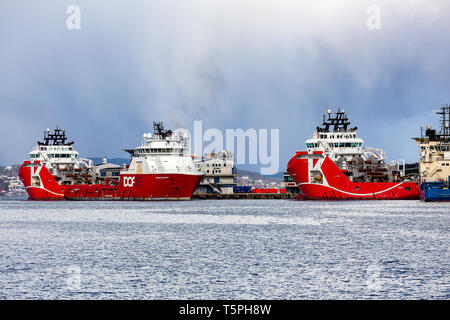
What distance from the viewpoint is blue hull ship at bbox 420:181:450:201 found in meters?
66.8

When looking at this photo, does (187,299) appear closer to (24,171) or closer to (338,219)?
(338,219)

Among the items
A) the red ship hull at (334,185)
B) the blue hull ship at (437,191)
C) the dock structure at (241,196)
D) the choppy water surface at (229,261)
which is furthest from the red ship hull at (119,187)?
the choppy water surface at (229,261)

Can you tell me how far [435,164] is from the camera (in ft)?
225

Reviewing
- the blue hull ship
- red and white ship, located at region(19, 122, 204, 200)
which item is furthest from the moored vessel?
red and white ship, located at region(19, 122, 204, 200)

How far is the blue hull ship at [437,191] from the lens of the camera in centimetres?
6675

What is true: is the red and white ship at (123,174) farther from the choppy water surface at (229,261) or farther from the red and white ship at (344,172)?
the choppy water surface at (229,261)

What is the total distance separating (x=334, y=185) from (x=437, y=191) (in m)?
10.2

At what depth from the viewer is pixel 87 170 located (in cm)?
9325

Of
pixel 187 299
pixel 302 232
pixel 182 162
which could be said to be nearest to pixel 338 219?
pixel 302 232

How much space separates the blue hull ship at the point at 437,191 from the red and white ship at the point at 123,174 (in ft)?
82.3

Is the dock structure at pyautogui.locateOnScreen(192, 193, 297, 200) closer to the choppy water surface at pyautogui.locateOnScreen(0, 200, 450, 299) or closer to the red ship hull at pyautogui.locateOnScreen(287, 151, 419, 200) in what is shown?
the red ship hull at pyautogui.locateOnScreen(287, 151, 419, 200)

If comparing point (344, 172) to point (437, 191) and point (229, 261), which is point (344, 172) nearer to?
point (437, 191)

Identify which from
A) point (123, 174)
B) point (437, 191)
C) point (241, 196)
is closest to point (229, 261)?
point (437, 191)

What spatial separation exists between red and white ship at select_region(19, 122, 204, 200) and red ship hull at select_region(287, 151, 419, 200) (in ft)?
41.3
